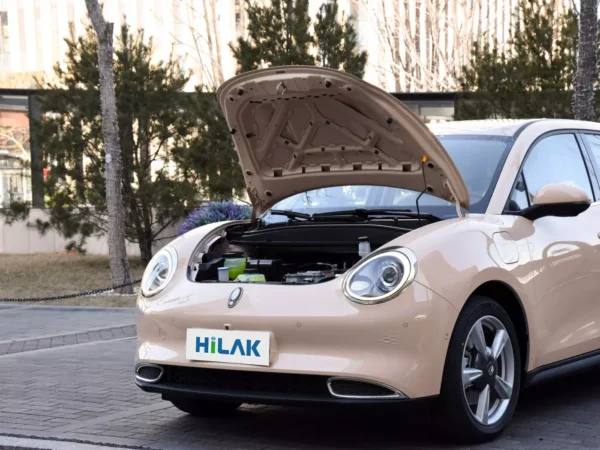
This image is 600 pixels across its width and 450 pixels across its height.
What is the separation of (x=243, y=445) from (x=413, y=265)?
1.25 m

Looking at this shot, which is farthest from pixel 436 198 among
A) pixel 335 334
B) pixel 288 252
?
pixel 335 334

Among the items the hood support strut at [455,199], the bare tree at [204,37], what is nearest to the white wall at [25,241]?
the bare tree at [204,37]

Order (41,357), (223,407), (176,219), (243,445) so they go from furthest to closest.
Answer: (176,219), (41,357), (223,407), (243,445)

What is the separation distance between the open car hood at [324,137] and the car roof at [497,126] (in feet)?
2.05

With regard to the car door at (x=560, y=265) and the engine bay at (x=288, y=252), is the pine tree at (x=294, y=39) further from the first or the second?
the engine bay at (x=288, y=252)

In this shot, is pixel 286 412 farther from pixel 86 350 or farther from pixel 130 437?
pixel 86 350

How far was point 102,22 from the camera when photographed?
13.2m

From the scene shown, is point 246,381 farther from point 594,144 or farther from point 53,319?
point 53,319

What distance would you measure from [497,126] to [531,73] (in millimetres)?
11788

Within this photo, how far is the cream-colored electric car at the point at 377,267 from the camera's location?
175 inches

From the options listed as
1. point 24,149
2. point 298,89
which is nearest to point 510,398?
point 298,89

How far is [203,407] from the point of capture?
549cm

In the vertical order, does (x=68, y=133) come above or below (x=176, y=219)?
above

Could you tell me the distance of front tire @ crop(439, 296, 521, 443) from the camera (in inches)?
179
